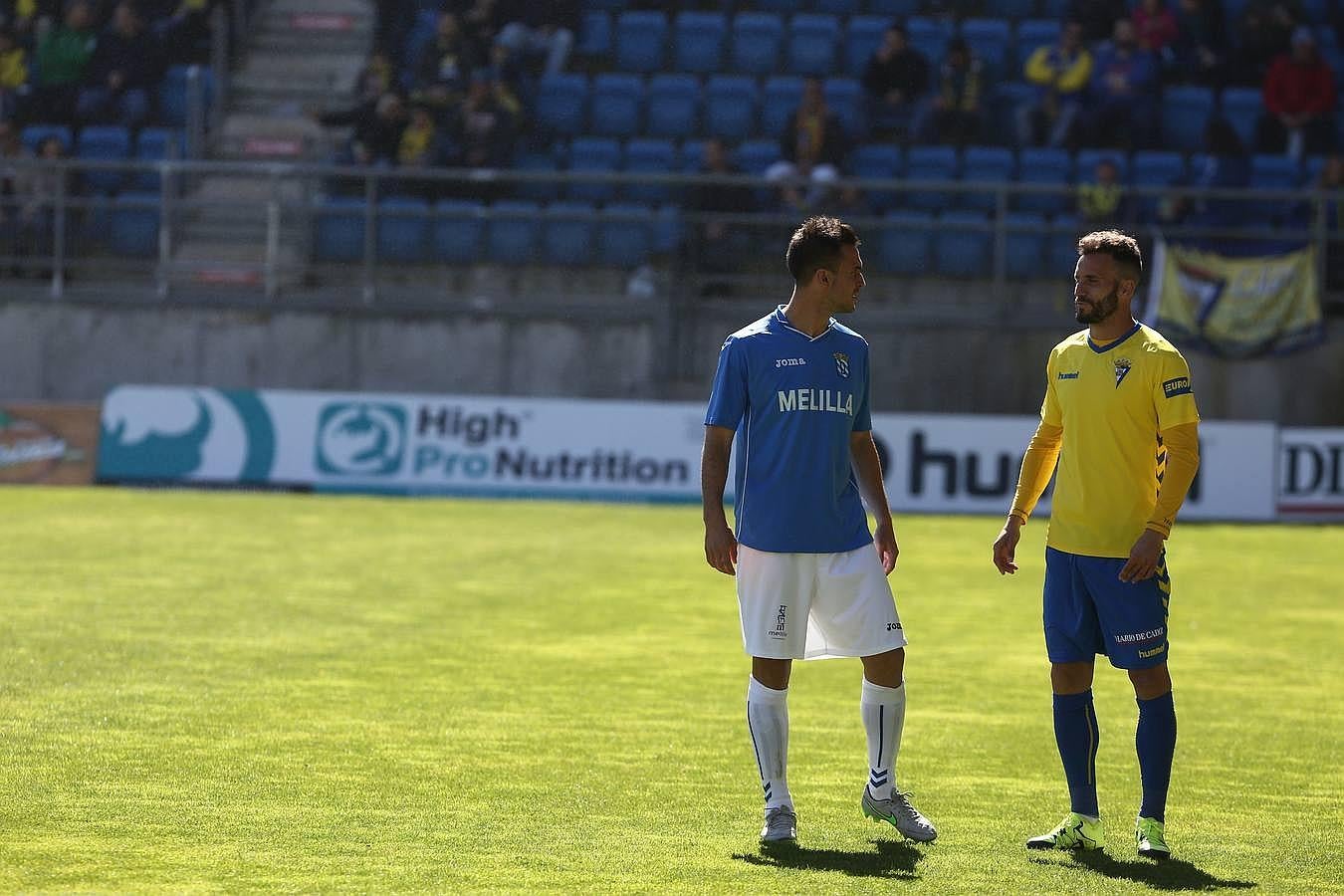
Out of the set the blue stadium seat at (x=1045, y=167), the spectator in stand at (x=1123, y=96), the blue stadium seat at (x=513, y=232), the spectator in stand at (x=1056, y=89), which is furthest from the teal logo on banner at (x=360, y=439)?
the spectator in stand at (x=1123, y=96)

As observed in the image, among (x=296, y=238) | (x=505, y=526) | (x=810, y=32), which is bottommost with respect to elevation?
(x=505, y=526)

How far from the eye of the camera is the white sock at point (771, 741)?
20.3 ft

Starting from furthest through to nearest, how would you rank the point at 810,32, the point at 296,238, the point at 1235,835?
the point at 810,32
the point at 296,238
the point at 1235,835

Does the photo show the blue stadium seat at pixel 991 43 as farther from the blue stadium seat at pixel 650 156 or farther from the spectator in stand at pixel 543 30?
the spectator in stand at pixel 543 30

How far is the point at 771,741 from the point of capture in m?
6.19

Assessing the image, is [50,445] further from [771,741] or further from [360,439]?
[771,741]

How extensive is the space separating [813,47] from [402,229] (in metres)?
6.34

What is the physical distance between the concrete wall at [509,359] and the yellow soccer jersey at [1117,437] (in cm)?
1573

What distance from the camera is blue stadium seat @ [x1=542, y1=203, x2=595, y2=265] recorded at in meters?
22.1

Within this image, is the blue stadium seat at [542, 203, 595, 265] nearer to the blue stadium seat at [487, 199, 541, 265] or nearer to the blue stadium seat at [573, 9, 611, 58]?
the blue stadium seat at [487, 199, 541, 265]

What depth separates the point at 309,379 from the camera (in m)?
22.9

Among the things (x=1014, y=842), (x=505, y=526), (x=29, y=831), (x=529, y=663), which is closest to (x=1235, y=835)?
(x=1014, y=842)

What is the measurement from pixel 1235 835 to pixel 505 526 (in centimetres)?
1242

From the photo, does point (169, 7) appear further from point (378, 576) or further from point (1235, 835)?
point (1235, 835)
